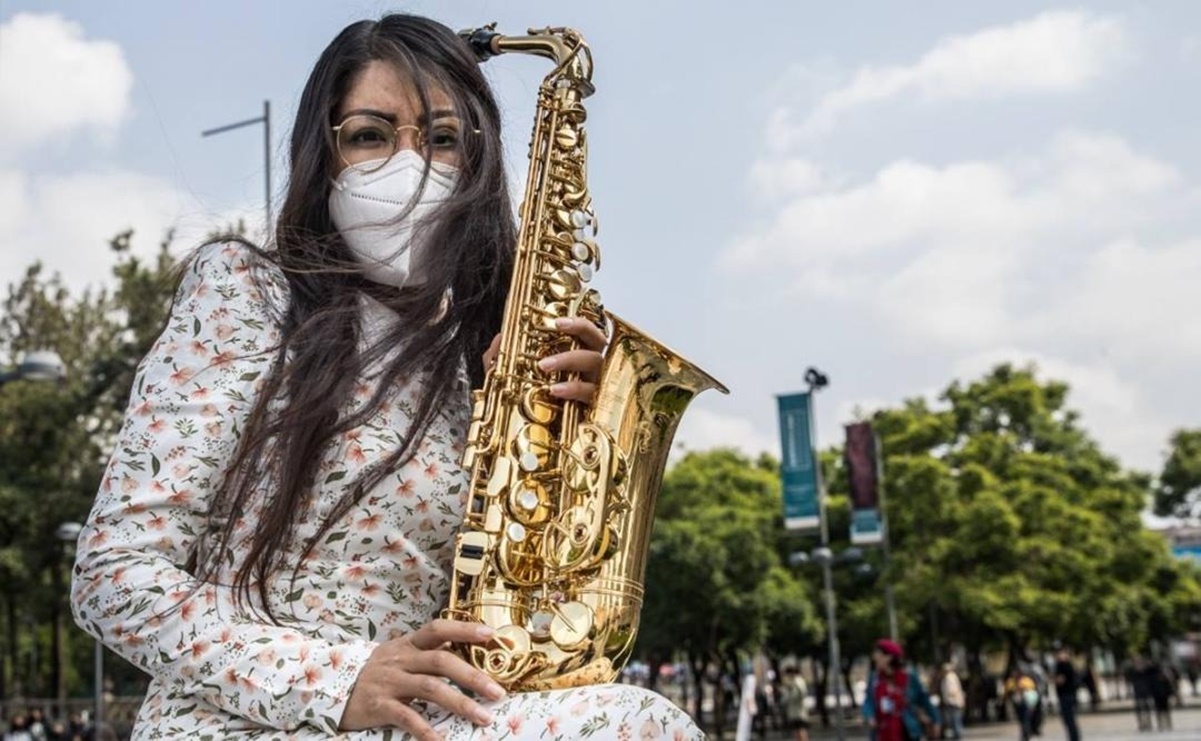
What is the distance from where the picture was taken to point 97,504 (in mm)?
2416

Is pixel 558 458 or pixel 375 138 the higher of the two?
pixel 375 138

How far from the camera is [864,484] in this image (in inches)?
1292

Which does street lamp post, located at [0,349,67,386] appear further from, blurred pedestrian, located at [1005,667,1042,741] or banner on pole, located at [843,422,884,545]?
banner on pole, located at [843,422,884,545]

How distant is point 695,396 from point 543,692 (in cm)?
102

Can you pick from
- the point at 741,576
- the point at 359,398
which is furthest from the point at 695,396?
the point at 741,576

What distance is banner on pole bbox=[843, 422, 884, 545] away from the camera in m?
32.1

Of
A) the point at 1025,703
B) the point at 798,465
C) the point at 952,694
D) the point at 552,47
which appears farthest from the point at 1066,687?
the point at 552,47

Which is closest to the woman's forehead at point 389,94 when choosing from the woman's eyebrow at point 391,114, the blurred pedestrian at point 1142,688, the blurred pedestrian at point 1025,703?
the woman's eyebrow at point 391,114

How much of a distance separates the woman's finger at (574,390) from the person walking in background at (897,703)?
489 inches

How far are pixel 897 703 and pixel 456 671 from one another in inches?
537

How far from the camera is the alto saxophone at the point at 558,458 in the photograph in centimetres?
245

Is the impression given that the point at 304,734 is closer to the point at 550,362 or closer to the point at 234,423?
the point at 234,423

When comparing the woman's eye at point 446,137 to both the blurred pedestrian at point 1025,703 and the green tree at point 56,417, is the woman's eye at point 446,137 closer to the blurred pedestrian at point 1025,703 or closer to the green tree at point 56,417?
the blurred pedestrian at point 1025,703

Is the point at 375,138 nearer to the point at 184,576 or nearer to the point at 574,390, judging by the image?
the point at 574,390
